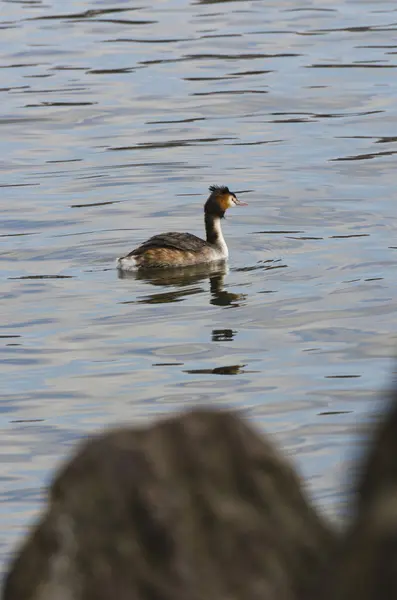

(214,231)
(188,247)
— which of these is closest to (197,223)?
(214,231)

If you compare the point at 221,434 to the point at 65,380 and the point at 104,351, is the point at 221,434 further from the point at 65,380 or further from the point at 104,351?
the point at 104,351

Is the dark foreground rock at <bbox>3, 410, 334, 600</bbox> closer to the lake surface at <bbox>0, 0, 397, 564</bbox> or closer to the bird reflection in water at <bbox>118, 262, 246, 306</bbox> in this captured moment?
the lake surface at <bbox>0, 0, 397, 564</bbox>

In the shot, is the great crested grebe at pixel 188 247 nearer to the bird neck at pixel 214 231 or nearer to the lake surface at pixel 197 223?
the bird neck at pixel 214 231

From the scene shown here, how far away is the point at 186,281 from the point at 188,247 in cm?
38

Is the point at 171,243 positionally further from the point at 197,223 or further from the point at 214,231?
the point at 197,223

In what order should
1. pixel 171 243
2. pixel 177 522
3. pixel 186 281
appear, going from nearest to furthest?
pixel 177 522 < pixel 171 243 < pixel 186 281

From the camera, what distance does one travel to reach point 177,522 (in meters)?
3.79

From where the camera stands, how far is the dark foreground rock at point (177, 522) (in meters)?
3.75

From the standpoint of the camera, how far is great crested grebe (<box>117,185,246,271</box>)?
16.2 meters

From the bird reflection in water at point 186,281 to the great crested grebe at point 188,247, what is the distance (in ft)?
0.23

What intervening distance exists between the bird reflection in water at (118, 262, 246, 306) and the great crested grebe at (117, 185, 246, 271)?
2.7 inches

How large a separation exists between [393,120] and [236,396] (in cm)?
1261

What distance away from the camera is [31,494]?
9.58 m

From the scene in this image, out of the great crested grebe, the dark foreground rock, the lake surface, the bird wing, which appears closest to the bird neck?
the great crested grebe
